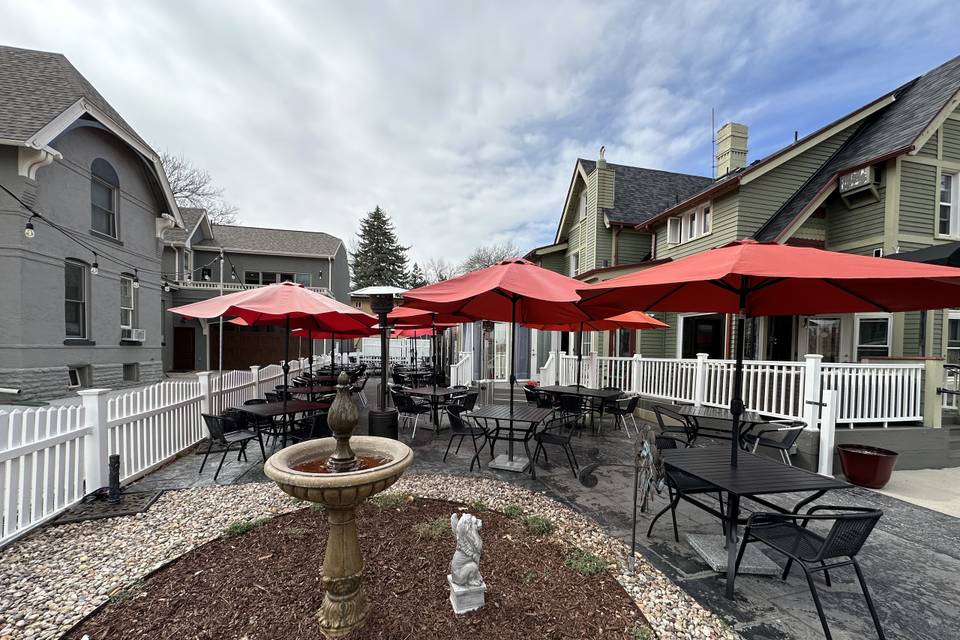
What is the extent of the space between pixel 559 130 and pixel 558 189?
140 inches

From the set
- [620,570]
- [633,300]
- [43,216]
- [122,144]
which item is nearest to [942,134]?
[633,300]

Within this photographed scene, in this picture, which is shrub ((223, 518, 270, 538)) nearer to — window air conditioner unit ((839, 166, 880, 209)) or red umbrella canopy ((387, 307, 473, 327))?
red umbrella canopy ((387, 307, 473, 327))

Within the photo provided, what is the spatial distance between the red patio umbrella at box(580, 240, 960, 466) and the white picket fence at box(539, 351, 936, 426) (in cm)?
243

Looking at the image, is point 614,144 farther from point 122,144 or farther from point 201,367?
point 201,367

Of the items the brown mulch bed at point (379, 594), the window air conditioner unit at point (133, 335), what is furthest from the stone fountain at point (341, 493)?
the window air conditioner unit at point (133, 335)

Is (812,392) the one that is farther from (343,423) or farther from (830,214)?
(343,423)

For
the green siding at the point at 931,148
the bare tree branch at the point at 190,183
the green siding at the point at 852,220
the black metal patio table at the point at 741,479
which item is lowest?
the black metal patio table at the point at 741,479

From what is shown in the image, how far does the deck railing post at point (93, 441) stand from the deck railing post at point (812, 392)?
28.9ft

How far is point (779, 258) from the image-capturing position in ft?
8.50

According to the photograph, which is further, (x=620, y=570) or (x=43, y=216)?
(x=43, y=216)

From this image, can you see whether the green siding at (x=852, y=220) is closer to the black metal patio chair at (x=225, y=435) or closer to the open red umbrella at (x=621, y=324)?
the open red umbrella at (x=621, y=324)

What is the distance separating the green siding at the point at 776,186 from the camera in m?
9.28

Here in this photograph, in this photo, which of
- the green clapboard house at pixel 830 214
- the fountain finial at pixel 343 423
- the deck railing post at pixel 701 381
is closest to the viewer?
the fountain finial at pixel 343 423

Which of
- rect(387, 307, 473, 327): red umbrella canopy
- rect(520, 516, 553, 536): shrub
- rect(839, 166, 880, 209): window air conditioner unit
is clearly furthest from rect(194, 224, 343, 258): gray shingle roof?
rect(839, 166, 880, 209): window air conditioner unit
